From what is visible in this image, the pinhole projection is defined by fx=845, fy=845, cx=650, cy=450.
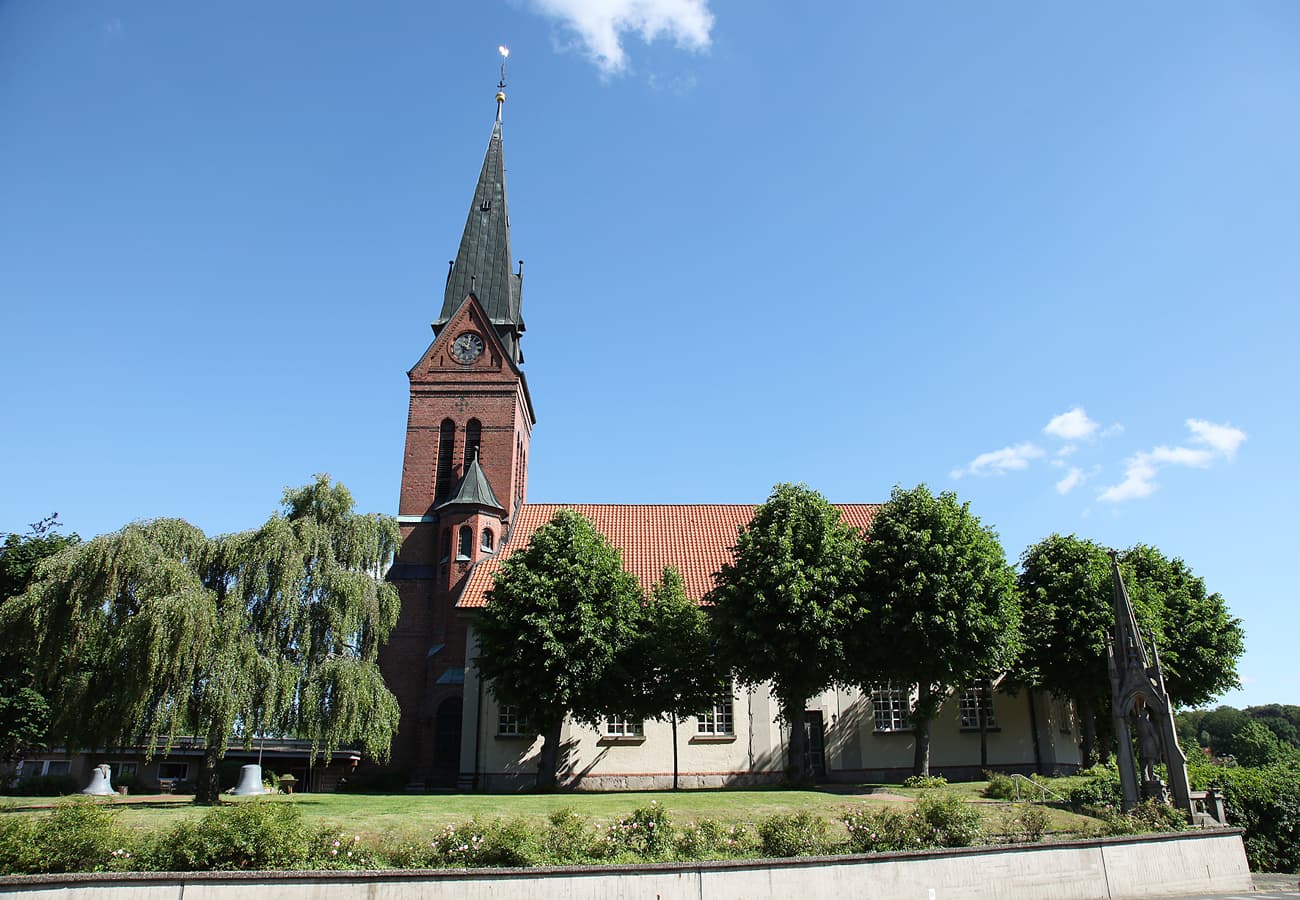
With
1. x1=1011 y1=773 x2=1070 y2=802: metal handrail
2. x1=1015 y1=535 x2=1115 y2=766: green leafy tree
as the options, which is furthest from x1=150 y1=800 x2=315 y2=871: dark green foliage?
x1=1015 y1=535 x2=1115 y2=766: green leafy tree

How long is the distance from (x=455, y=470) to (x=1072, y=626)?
28.5 meters

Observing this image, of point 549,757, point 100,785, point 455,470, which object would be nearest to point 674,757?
point 549,757

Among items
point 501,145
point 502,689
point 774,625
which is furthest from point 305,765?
point 501,145

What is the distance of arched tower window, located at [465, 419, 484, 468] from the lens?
42812mm

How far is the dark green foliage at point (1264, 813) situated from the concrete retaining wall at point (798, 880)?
7.48 metres

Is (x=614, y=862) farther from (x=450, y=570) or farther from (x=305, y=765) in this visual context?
(x=305, y=765)

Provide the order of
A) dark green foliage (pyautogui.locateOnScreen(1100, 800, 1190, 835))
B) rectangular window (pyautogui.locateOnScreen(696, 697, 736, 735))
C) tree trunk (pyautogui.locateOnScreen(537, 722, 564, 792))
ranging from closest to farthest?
dark green foliage (pyautogui.locateOnScreen(1100, 800, 1190, 835)) < tree trunk (pyautogui.locateOnScreen(537, 722, 564, 792)) < rectangular window (pyautogui.locateOnScreen(696, 697, 736, 735))

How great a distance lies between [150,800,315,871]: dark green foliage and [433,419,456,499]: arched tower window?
2813cm

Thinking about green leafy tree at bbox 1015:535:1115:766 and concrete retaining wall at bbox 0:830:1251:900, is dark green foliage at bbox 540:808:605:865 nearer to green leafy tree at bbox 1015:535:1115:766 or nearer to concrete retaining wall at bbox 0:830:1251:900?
concrete retaining wall at bbox 0:830:1251:900

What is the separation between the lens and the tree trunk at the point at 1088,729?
115ft

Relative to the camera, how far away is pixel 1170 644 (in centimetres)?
3591

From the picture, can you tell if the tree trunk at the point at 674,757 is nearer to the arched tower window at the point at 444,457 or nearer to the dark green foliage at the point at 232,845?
the arched tower window at the point at 444,457

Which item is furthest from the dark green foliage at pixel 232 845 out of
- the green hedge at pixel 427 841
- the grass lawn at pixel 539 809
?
the grass lawn at pixel 539 809

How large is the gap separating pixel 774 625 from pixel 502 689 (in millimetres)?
9961
